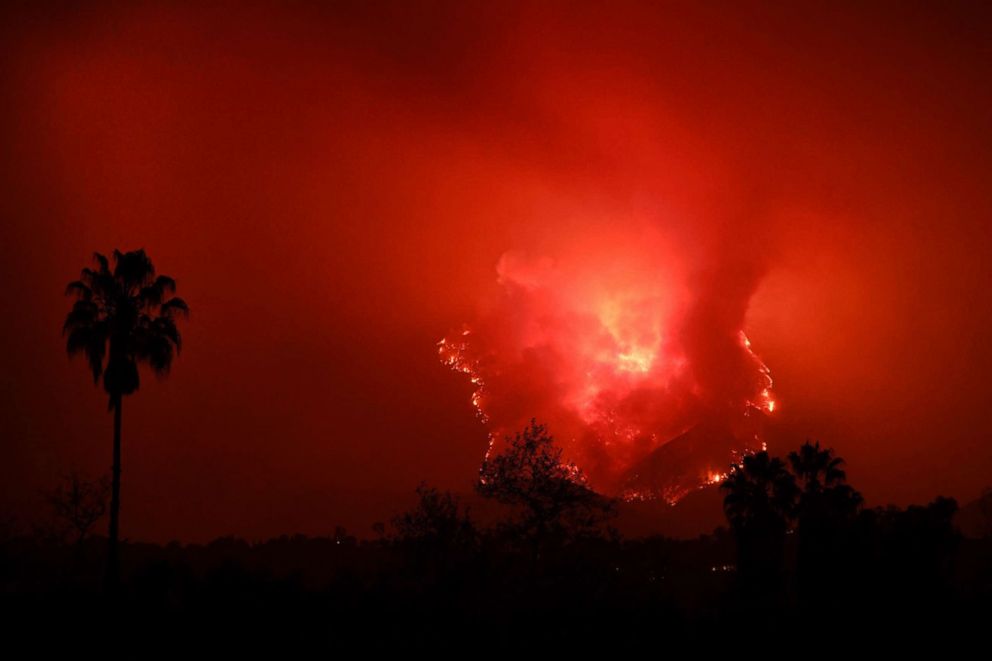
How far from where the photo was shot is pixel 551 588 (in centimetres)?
4306

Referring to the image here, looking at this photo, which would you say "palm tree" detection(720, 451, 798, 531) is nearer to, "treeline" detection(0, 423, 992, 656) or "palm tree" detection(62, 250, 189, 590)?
"treeline" detection(0, 423, 992, 656)

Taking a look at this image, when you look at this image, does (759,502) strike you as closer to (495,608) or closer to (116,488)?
(495,608)

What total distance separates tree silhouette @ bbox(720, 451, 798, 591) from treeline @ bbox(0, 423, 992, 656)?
3.8 inches

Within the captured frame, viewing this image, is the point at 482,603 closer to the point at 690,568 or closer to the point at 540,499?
the point at 540,499

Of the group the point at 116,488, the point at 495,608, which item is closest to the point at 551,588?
the point at 495,608

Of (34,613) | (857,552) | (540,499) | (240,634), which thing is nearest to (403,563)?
(540,499)

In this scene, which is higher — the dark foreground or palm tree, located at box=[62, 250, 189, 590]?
palm tree, located at box=[62, 250, 189, 590]

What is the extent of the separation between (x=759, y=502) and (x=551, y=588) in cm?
2895

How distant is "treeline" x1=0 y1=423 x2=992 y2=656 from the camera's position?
119ft

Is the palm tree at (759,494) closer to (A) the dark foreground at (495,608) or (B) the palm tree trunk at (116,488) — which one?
(A) the dark foreground at (495,608)

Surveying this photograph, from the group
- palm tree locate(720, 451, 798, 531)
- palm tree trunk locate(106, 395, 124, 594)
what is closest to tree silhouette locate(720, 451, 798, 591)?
palm tree locate(720, 451, 798, 531)

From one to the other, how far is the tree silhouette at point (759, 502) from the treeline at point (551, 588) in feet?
0.32

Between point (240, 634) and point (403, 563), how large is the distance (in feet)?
47.9

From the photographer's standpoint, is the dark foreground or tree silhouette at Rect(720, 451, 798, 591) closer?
the dark foreground
